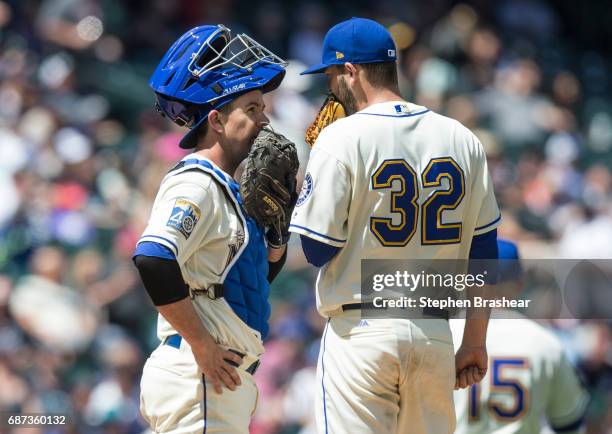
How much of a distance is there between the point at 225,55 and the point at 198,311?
0.96m

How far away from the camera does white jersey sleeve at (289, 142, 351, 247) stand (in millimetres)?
3996

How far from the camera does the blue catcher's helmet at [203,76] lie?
4176 millimetres

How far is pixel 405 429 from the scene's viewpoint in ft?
13.3

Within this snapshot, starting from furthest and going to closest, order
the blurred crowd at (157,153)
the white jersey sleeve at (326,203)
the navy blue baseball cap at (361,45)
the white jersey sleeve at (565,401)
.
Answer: the blurred crowd at (157,153) < the white jersey sleeve at (565,401) < the navy blue baseball cap at (361,45) < the white jersey sleeve at (326,203)

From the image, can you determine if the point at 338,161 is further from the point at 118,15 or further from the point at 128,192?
the point at 118,15

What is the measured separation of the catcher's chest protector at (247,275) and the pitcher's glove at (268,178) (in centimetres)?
4

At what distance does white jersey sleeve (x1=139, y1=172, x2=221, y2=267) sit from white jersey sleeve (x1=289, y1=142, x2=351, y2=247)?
311 millimetres

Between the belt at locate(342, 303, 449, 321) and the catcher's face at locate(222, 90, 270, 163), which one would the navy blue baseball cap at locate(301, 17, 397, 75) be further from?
the belt at locate(342, 303, 449, 321)

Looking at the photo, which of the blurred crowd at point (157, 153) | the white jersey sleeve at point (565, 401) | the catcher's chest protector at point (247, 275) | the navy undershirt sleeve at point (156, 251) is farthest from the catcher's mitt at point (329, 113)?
the blurred crowd at point (157, 153)

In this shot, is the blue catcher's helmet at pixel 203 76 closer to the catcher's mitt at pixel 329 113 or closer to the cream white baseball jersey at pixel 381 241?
the catcher's mitt at pixel 329 113

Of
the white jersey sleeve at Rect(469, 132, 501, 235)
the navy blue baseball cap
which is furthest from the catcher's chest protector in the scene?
the white jersey sleeve at Rect(469, 132, 501, 235)

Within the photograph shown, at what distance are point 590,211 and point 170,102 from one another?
621 cm

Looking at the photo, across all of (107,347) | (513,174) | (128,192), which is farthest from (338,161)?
(513,174)

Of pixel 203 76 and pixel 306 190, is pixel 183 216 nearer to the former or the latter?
pixel 306 190
